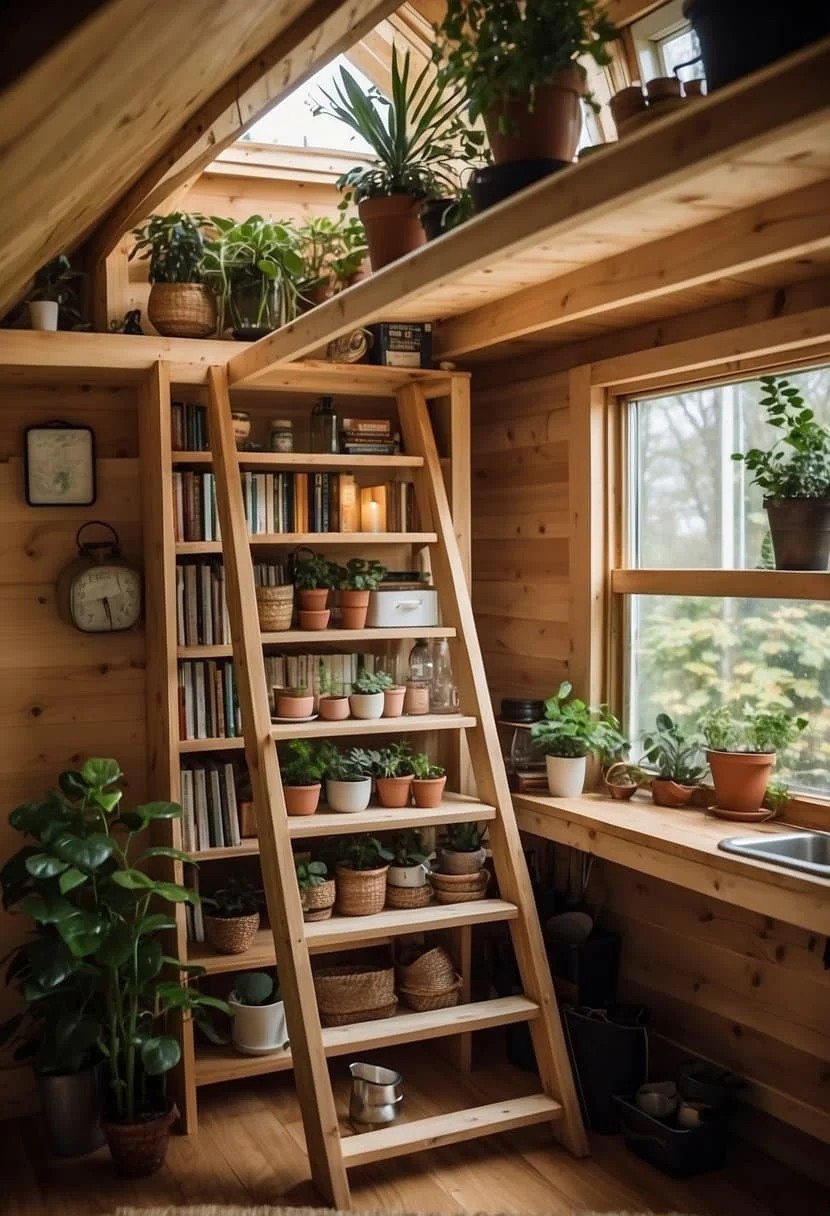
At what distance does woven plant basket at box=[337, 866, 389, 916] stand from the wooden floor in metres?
0.58

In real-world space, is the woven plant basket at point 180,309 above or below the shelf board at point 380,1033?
above

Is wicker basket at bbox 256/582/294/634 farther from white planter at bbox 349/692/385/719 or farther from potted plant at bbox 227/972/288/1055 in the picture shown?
potted plant at bbox 227/972/288/1055

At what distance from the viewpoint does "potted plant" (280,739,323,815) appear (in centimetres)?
345

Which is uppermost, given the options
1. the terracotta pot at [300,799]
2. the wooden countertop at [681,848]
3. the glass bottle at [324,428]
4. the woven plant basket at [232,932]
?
the glass bottle at [324,428]

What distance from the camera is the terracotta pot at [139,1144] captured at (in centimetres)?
311

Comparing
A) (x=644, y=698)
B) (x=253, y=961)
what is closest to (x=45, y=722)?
(x=253, y=961)

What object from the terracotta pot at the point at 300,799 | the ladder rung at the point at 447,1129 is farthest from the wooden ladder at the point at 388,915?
the terracotta pot at the point at 300,799

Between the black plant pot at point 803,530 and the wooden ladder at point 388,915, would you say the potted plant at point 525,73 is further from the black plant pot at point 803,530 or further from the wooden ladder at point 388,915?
the wooden ladder at point 388,915

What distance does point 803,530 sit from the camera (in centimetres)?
299

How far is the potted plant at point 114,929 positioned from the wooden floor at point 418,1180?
128mm

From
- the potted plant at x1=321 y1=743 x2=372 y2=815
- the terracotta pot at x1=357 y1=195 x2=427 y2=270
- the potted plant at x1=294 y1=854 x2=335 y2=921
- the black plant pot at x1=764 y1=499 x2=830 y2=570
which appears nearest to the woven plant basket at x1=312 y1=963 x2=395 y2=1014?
the potted plant at x1=294 y1=854 x2=335 y2=921

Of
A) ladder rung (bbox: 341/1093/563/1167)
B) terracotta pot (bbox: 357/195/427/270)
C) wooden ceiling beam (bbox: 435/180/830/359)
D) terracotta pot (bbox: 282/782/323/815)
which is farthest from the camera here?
terracotta pot (bbox: 282/782/323/815)

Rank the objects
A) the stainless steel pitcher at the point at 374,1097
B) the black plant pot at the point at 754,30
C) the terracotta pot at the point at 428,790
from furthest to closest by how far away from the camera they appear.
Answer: the terracotta pot at the point at 428,790
the stainless steel pitcher at the point at 374,1097
the black plant pot at the point at 754,30

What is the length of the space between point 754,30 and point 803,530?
1520 millimetres
